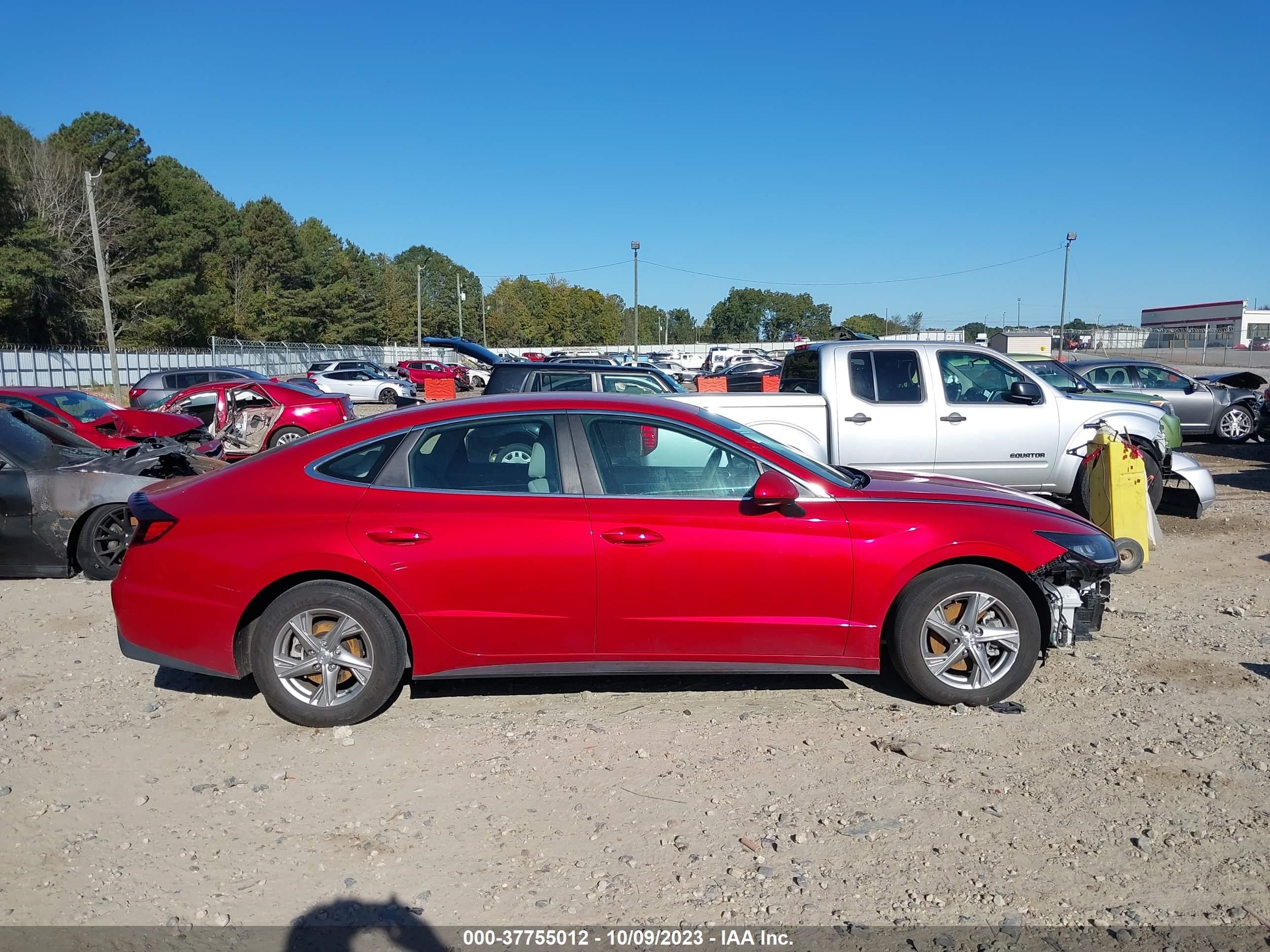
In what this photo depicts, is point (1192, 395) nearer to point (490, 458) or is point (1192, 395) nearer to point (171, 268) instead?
point (490, 458)

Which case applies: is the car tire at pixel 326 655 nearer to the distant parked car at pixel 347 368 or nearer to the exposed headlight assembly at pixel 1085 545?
the exposed headlight assembly at pixel 1085 545

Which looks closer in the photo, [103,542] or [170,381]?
[103,542]

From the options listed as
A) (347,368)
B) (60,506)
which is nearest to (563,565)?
(60,506)

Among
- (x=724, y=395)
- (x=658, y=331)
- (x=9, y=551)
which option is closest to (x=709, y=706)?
(x=724, y=395)

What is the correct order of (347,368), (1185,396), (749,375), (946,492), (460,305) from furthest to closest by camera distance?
1. (460,305)
2. (347,368)
3. (749,375)
4. (1185,396)
5. (946,492)

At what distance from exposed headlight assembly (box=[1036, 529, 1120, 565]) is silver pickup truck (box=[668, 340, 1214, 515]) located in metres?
4.04

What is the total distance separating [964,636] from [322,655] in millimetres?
3173

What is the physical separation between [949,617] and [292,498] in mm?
3313

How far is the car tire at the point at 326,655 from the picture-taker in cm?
449

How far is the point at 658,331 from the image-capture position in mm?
137750

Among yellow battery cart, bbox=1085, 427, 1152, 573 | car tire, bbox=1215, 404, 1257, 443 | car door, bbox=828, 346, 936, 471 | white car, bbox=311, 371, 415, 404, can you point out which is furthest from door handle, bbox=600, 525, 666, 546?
white car, bbox=311, 371, 415, 404

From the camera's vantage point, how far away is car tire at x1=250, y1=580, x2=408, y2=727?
449 centimetres

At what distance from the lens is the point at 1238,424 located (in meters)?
17.2

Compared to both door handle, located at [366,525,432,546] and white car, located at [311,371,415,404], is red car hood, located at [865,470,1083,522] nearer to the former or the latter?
door handle, located at [366,525,432,546]
